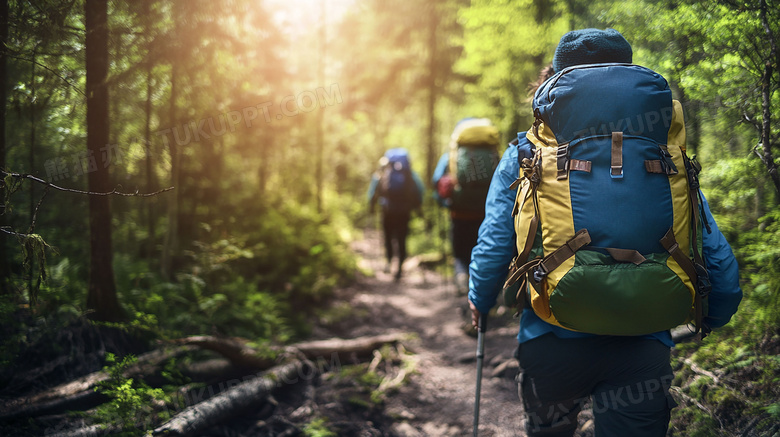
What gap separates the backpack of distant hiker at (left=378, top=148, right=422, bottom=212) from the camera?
28.3ft

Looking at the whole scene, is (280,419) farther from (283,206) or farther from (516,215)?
(283,206)

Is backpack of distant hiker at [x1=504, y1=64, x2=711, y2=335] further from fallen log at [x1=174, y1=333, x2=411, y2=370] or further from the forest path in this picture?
fallen log at [x1=174, y1=333, x2=411, y2=370]

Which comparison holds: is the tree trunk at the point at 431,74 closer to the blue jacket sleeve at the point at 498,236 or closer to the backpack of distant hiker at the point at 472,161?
the backpack of distant hiker at the point at 472,161

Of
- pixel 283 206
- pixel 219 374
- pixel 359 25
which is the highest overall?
pixel 359 25

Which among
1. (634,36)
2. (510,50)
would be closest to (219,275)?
(634,36)

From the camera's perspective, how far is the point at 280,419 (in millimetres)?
4047

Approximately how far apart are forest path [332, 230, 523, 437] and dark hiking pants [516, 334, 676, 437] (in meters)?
1.76

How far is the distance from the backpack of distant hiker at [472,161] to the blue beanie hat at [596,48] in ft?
11.9

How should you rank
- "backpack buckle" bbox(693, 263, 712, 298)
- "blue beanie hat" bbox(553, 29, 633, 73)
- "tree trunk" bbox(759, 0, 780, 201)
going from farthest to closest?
1. "tree trunk" bbox(759, 0, 780, 201)
2. "blue beanie hat" bbox(553, 29, 633, 73)
3. "backpack buckle" bbox(693, 263, 712, 298)

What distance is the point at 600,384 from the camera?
2148mm

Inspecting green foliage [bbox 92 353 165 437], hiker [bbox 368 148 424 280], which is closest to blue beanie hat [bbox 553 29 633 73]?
green foliage [bbox 92 353 165 437]

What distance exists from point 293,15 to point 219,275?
571cm

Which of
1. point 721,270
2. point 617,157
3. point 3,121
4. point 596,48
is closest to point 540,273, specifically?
point 617,157

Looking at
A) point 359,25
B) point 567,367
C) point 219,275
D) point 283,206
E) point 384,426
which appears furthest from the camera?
point 359,25
